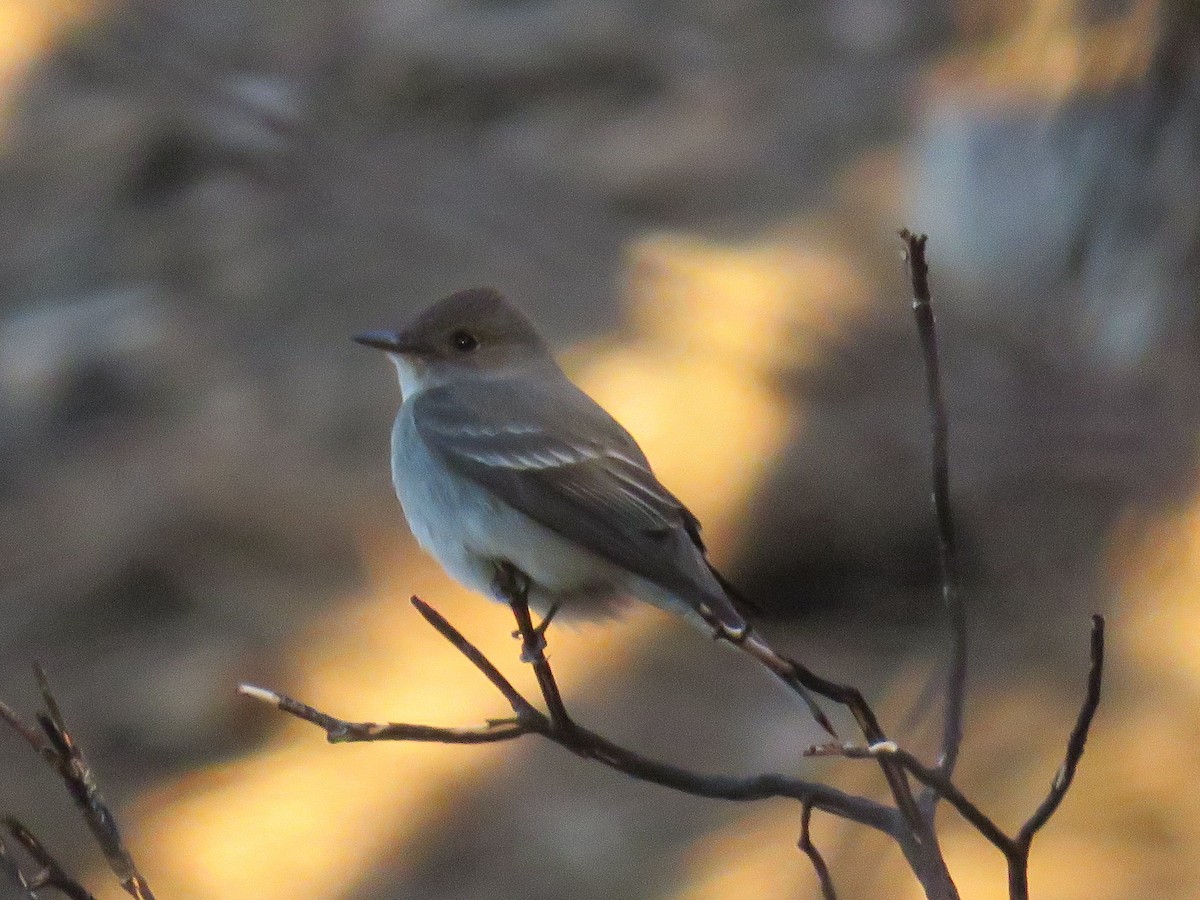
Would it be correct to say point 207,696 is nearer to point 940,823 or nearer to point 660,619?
point 660,619

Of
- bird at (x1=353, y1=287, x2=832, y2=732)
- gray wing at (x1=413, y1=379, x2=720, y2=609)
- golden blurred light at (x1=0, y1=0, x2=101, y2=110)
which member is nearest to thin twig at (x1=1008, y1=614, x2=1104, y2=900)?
bird at (x1=353, y1=287, x2=832, y2=732)

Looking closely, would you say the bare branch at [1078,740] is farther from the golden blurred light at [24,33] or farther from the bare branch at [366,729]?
the golden blurred light at [24,33]

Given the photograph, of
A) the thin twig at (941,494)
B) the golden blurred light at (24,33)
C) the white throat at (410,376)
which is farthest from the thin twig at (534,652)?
the golden blurred light at (24,33)

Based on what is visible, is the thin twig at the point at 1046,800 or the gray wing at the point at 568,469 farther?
the gray wing at the point at 568,469

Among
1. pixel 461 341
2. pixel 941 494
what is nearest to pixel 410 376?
pixel 461 341

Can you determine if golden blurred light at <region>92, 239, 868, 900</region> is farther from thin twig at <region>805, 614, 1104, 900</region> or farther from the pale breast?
thin twig at <region>805, 614, 1104, 900</region>

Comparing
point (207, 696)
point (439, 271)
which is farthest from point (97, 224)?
point (207, 696)
